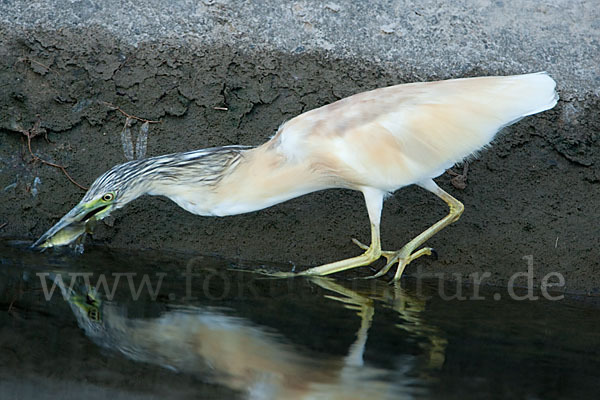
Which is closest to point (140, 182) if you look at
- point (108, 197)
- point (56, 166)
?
point (108, 197)

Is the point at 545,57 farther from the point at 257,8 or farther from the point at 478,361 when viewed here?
the point at 478,361

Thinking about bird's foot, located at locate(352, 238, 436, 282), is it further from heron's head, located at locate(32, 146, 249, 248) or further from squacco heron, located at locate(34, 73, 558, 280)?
heron's head, located at locate(32, 146, 249, 248)

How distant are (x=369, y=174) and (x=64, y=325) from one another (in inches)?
79.4

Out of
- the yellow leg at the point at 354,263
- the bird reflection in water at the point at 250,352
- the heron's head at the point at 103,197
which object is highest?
the heron's head at the point at 103,197

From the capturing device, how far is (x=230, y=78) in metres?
5.68

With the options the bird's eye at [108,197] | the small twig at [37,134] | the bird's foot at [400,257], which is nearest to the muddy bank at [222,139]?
the small twig at [37,134]

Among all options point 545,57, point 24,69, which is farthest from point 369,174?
point 24,69

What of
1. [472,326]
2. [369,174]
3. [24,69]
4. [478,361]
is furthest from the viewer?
[24,69]

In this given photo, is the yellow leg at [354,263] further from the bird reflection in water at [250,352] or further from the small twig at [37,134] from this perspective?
the small twig at [37,134]

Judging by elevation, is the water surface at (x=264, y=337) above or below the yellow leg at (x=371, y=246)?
below

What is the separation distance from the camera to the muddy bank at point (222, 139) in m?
5.48

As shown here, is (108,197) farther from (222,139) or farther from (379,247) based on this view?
(379,247)

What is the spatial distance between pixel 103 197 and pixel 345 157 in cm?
148

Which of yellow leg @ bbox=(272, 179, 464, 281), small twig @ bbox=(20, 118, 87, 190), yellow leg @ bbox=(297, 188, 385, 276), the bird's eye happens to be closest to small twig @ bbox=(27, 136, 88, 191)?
small twig @ bbox=(20, 118, 87, 190)
